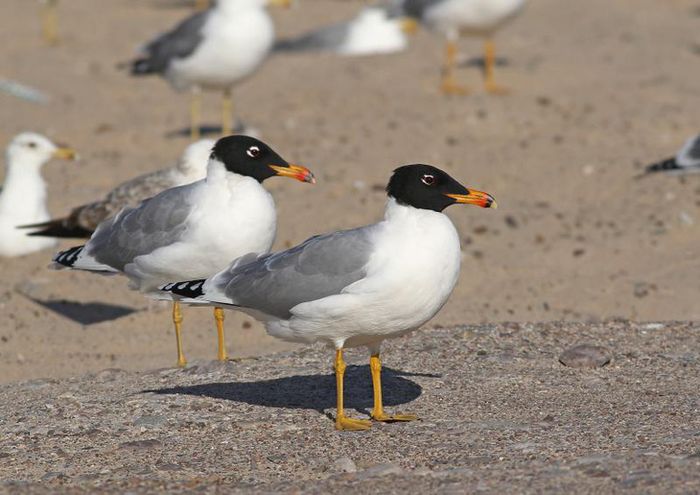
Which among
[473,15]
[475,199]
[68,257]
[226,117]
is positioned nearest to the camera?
[475,199]

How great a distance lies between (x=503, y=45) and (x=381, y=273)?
12.2 metres

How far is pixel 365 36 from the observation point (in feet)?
63.8

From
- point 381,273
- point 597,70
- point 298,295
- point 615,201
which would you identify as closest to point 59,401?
point 298,295

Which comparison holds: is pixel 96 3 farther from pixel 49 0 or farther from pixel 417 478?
pixel 417 478

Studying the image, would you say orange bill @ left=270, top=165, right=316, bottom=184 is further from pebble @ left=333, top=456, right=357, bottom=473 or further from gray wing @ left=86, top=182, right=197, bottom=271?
pebble @ left=333, top=456, right=357, bottom=473

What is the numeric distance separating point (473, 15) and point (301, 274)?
383 inches

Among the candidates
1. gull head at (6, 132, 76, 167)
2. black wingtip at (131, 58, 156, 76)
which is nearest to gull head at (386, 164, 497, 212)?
gull head at (6, 132, 76, 167)

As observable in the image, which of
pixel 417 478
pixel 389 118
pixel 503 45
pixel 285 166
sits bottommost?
pixel 417 478

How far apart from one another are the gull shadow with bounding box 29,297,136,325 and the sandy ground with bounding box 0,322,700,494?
1.73 metres

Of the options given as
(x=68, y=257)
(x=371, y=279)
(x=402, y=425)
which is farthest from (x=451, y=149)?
(x=371, y=279)

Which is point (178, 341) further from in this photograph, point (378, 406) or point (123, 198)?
point (123, 198)

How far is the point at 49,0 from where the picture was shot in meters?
18.9

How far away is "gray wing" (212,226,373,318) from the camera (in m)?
6.27

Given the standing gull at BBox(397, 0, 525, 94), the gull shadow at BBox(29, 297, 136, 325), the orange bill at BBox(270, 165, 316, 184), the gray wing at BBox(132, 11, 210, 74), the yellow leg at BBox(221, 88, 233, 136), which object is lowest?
the gull shadow at BBox(29, 297, 136, 325)
